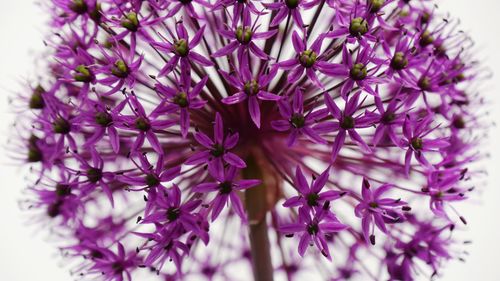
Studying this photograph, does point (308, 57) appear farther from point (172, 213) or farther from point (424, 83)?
point (172, 213)

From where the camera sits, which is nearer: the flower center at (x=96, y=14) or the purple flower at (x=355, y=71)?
the purple flower at (x=355, y=71)

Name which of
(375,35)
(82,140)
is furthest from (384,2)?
(82,140)

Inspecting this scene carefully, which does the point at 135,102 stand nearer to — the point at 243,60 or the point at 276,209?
the point at 243,60

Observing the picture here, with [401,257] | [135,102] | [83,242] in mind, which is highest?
[135,102]

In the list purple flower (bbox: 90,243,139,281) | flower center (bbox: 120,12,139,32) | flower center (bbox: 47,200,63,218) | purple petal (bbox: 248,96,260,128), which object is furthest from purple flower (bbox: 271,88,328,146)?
flower center (bbox: 47,200,63,218)

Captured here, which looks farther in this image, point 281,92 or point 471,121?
point 471,121

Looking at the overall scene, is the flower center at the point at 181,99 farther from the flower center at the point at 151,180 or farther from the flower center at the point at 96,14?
the flower center at the point at 96,14

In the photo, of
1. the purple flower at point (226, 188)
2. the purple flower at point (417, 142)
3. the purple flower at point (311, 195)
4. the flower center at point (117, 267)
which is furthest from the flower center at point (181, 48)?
the flower center at point (117, 267)
